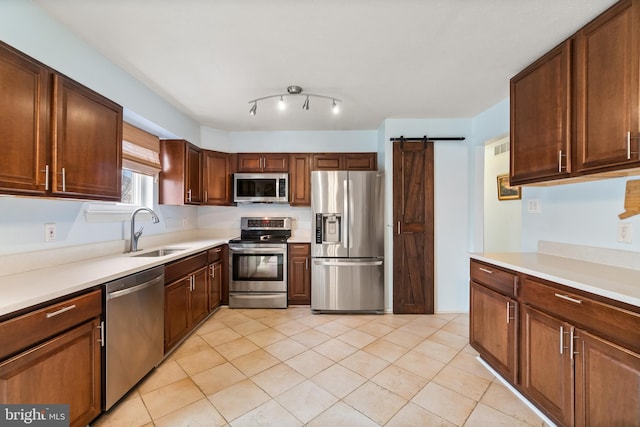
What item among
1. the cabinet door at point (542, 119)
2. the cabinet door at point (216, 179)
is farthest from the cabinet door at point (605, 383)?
the cabinet door at point (216, 179)

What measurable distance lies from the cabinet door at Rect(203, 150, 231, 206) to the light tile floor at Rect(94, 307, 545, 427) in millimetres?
1630

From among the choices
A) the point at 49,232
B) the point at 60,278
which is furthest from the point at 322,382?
the point at 49,232

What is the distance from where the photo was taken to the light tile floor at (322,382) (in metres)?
1.55

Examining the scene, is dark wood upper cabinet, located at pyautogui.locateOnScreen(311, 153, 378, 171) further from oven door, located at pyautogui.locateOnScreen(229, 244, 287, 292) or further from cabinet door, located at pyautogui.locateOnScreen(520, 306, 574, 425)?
cabinet door, located at pyautogui.locateOnScreen(520, 306, 574, 425)

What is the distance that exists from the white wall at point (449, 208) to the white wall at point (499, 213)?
3.59 ft

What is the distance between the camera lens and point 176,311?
228 centimetres

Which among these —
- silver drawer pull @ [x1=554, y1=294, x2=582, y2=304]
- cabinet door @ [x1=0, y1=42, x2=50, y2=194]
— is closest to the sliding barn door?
silver drawer pull @ [x1=554, y1=294, x2=582, y2=304]

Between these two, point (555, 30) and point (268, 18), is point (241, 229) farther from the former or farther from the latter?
point (555, 30)

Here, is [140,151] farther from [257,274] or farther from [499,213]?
[499,213]

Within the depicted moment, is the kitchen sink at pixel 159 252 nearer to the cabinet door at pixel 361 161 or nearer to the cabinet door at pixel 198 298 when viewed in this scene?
the cabinet door at pixel 198 298

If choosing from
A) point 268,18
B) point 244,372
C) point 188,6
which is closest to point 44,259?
point 244,372

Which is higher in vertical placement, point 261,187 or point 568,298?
point 261,187

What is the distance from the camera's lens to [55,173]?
58.3 inches

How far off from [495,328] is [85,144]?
3171 mm
